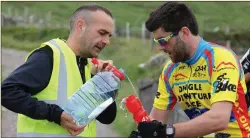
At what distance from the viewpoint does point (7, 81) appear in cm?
393

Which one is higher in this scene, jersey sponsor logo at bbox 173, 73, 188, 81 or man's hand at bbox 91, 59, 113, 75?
man's hand at bbox 91, 59, 113, 75

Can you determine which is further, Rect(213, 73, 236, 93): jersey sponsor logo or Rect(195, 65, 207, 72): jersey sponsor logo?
Rect(195, 65, 207, 72): jersey sponsor logo

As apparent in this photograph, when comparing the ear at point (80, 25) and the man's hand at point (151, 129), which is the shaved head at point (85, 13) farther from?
the man's hand at point (151, 129)

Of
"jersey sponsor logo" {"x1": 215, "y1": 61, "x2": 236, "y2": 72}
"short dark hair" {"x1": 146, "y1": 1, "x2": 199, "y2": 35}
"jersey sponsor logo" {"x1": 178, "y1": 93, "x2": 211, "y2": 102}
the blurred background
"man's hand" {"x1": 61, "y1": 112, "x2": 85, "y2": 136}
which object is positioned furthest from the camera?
the blurred background

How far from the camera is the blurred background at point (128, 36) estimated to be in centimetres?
1354

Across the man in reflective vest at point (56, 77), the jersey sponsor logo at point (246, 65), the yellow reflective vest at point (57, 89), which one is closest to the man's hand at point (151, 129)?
the man in reflective vest at point (56, 77)

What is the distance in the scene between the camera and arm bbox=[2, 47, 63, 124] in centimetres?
388

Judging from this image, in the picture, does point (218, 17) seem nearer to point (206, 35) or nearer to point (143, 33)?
point (143, 33)

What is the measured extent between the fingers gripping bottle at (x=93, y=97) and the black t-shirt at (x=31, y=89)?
5.2 inches

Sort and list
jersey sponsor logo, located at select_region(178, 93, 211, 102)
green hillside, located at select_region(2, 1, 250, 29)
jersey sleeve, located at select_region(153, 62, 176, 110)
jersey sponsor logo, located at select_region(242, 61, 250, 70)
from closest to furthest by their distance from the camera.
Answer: jersey sponsor logo, located at select_region(178, 93, 211, 102) → jersey sleeve, located at select_region(153, 62, 176, 110) → jersey sponsor logo, located at select_region(242, 61, 250, 70) → green hillside, located at select_region(2, 1, 250, 29)

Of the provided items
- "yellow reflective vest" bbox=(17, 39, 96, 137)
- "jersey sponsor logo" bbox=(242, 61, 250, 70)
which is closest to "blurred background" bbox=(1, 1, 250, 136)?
"yellow reflective vest" bbox=(17, 39, 96, 137)

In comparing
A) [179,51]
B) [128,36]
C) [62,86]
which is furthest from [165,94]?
[128,36]

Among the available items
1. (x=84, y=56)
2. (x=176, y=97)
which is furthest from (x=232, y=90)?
(x=84, y=56)

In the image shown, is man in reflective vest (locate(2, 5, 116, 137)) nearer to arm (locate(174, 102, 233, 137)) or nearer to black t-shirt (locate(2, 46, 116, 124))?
black t-shirt (locate(2, 46, 116, 124))
